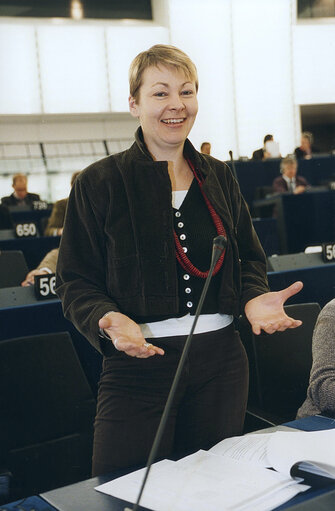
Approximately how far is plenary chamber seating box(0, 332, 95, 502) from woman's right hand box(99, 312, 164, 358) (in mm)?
862

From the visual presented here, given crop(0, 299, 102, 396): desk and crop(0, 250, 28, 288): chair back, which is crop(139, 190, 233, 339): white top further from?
crop(0, 250, 28, 288): chair back

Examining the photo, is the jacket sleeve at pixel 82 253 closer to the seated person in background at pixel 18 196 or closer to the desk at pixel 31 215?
the desk at pixel 31 215

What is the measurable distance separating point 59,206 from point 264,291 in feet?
10.7

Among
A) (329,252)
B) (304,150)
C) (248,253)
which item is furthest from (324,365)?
(304,150)

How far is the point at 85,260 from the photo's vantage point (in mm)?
1400

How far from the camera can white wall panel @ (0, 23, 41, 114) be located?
1115cm

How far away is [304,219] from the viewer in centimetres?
679

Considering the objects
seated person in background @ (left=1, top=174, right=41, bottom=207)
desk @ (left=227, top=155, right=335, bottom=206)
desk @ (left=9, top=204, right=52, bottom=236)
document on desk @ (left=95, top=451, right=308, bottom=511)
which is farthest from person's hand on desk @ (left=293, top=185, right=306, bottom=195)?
document on desk @ (left=95, top=451, right=308, bottom=511)

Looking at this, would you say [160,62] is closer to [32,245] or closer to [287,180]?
[32,245]

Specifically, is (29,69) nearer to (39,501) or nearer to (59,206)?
(59,206)

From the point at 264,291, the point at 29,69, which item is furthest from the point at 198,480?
the point at 29,69

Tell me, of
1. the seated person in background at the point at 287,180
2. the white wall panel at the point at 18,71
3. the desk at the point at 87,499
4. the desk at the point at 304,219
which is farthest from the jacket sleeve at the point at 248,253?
the white wall panel at the point at 18,71

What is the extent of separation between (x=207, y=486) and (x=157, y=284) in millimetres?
482

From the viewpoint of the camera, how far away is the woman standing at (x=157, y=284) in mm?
1346
